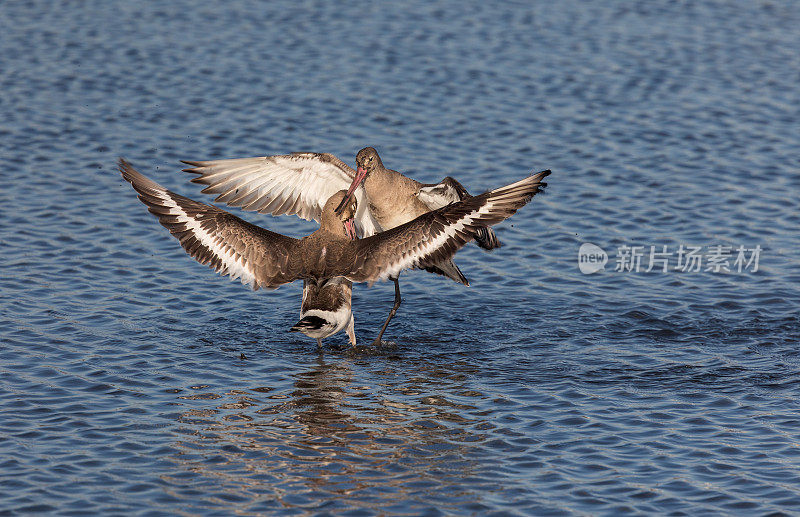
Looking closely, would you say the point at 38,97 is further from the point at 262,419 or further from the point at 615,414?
the point at 615,414

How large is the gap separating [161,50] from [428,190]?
11.0m

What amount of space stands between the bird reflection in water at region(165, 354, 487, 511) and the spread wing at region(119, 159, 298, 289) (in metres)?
0.99

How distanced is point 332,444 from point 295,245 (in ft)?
7.74

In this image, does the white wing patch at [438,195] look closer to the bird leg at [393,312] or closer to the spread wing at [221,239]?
the bird leg at [393,312]

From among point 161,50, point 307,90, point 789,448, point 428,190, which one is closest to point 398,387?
point 428,190

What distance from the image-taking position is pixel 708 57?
64.5 feet

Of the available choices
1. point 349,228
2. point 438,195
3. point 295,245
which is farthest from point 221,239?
point 438,195

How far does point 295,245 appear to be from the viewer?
9711 millimetres

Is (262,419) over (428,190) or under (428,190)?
under

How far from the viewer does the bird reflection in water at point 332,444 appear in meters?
7.10

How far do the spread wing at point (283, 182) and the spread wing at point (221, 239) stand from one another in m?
1.12

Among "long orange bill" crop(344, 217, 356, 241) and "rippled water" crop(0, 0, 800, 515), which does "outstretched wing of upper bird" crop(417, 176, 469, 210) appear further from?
"rippled water" crop(0, 0, 800, 515)

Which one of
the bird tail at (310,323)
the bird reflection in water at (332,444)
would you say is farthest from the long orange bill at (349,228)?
the bird reflection in water at (332,444)

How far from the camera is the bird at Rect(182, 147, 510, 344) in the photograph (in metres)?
10.5
